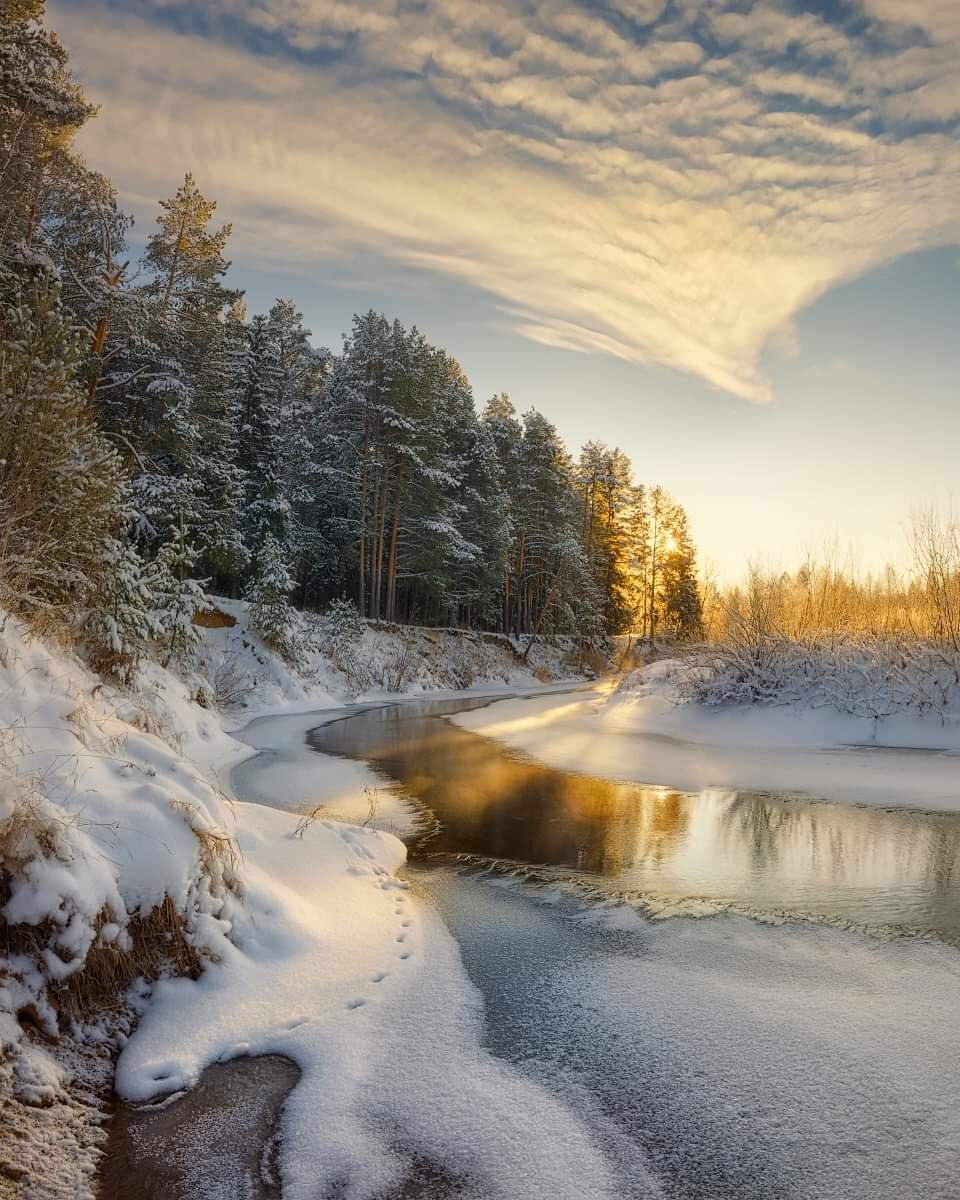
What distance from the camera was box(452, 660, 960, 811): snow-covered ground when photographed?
→ 10.7 m

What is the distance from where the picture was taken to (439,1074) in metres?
3.40

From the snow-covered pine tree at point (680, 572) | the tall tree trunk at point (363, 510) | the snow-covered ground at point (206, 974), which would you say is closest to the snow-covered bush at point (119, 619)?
the snow-covered ground at point (206, 974)

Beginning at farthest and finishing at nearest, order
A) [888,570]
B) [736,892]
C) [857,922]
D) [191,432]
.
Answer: [191,432] → [888,570] → [736,892] → [857,922]

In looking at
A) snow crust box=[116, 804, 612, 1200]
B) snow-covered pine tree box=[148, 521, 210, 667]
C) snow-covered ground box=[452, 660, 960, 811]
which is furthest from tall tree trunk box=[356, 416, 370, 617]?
snow crust box=[116, 804, 612, 1200]

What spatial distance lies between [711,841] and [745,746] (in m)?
7.27

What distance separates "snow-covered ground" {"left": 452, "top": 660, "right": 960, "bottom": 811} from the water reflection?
37.0 inches

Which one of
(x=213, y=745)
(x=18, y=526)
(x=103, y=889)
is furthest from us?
(x=213, y=745)

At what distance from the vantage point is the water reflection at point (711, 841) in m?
6.06

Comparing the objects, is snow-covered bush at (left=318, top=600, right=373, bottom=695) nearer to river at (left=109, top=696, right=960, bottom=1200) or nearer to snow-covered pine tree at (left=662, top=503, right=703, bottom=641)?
river at (left=109, top=696, right=960, bottom=1200)

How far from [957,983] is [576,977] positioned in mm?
2249

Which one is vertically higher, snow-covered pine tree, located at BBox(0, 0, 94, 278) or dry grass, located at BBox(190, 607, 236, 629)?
snow-covered pine tree, located at BBox(0, 0, 94, 278)

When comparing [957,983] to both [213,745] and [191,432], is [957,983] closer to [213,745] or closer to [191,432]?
[213,745]

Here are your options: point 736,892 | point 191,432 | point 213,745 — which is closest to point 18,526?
point 213,745

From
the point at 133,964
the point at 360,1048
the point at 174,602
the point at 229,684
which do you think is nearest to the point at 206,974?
the point at 133,964
